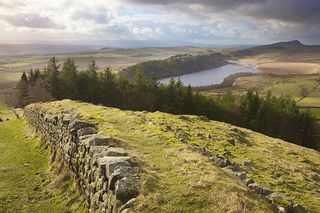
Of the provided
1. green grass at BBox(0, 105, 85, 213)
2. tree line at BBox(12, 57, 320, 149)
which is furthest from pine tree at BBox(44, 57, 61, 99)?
green grass at BBox(0, 105, 85, 213)

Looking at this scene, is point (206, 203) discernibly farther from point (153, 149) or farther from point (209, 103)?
point (209, 103)

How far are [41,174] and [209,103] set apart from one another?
71.6 m

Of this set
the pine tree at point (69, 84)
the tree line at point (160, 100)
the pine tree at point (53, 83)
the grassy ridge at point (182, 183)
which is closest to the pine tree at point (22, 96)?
the tree line at point (160, 100)

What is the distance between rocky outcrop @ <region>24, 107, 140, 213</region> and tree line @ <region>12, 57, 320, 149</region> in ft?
199

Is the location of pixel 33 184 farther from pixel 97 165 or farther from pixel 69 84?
pixel 69 84

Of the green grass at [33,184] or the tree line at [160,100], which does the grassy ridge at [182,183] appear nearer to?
the green grass at [33,184]

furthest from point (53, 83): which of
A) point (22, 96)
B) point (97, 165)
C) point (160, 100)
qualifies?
point (97, 165)

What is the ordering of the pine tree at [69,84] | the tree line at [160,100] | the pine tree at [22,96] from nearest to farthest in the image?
1. the pine tree at [69,84]
2. the pine tree at [22,96]
3. the tree line at [160,100]

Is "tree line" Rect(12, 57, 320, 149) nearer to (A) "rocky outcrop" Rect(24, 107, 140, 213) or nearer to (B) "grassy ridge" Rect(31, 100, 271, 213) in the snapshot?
(A) "rocky outcrop" Rect(24, 107, 140, 213)

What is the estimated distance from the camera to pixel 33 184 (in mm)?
19797

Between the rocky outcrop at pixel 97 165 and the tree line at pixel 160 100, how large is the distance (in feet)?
199

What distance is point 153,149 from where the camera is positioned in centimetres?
1694

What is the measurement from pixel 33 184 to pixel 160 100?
6981 cm

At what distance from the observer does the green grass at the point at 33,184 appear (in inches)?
667
